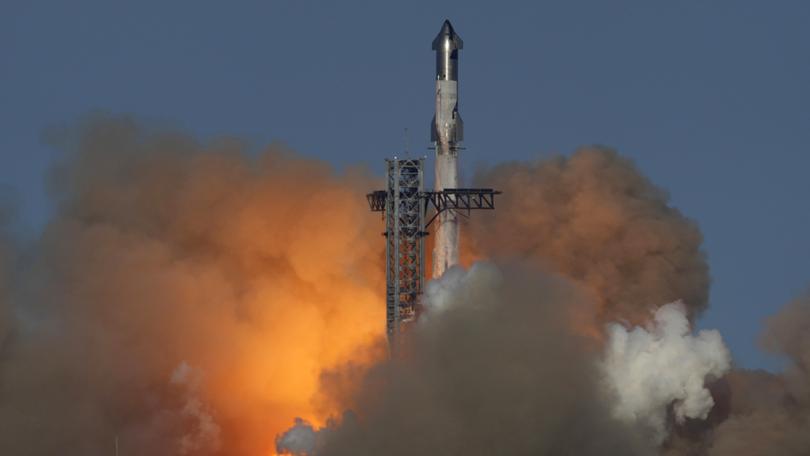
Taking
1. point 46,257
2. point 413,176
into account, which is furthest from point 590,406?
point 46,257

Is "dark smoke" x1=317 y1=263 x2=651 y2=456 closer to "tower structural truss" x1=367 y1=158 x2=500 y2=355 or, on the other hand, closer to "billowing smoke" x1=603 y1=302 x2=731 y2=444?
"billowing smoke" x1=603 y1=302 x2=731 y2=444

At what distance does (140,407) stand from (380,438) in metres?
8.97

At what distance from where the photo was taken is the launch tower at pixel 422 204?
310 feet

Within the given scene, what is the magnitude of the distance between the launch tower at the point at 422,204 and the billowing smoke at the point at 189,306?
1566 millimetres

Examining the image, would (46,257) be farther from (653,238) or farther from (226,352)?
(653,238)

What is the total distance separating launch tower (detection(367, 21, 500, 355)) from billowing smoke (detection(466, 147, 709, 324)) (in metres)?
1.16

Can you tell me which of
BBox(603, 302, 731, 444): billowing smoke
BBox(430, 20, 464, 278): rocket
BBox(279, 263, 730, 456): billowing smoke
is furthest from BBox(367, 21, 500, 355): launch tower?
BBox(603, 302, 731, 444): billowing smoke

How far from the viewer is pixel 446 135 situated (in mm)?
96062

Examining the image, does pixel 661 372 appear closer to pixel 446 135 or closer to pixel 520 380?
pixel 520 380

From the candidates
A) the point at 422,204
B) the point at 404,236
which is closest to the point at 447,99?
the point at 422,204

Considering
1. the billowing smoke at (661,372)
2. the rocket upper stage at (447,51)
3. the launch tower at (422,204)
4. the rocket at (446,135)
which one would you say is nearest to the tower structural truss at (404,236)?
the launch tower at (422,204)

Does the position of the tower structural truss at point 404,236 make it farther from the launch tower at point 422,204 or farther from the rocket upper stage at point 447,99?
the rocket upper stage at point 447,99

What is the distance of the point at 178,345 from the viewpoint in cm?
9731

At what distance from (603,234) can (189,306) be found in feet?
42.3
